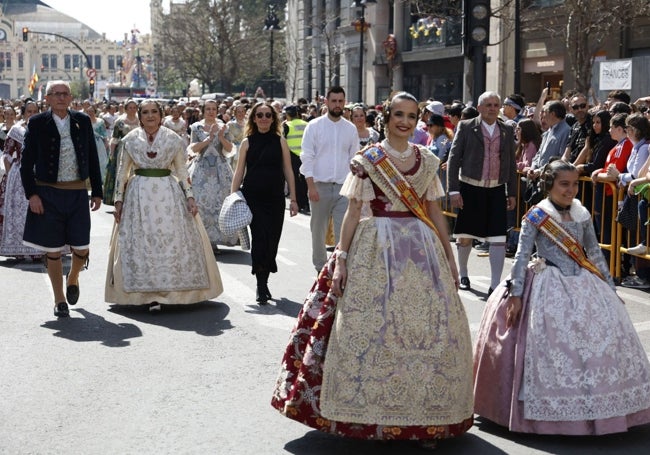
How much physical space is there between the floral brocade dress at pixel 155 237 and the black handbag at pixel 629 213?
394 cm

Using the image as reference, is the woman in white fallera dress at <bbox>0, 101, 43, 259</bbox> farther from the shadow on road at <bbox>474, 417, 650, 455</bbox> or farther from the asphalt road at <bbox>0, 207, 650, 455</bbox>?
the shadow on road at <bbox>474, 417, 650, 455</bbox>

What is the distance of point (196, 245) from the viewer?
9.88 metres

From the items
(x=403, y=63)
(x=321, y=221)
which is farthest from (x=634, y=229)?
(x=403, y=63)

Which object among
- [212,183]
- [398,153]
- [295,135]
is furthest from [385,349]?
[295,135]

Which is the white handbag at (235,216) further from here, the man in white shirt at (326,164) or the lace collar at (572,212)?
the lace collar at (572,212)

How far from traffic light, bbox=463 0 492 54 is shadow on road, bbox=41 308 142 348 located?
306 inches

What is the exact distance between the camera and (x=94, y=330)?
28.9 ft

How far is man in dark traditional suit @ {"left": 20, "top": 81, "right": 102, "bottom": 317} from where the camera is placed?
9336mm

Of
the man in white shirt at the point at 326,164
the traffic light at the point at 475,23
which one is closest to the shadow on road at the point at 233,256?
the man in white shirt at the point at 326,164

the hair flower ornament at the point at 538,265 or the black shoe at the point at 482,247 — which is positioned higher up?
the hair flower ornament at the point at 538,265

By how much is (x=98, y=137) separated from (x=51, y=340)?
15.1m

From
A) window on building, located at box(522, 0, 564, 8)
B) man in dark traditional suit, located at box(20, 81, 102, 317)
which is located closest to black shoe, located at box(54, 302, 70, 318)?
man in dark traditional suit, located at box(20, 81, 102, 317)

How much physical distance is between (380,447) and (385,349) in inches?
21.9

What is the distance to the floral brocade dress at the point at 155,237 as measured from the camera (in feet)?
31.7
